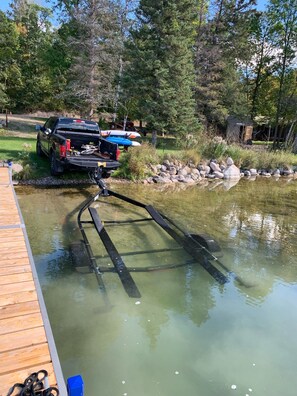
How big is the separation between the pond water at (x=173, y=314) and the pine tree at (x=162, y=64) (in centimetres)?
1033

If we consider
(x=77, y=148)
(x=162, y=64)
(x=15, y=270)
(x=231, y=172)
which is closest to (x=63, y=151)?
(x=77, y=148)

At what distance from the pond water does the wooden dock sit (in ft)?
2.32

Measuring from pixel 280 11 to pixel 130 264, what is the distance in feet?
82.4

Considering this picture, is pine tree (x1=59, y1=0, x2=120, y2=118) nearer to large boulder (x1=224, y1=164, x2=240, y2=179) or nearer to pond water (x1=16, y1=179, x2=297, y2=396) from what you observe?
large boulder (x1=224, y1=164, x2=240, y2=179)

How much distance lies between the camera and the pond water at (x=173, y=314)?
2830 mm

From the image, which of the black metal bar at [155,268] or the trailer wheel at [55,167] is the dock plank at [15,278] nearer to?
the black metal bar at [155,268]

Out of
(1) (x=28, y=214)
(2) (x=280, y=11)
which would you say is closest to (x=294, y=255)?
(1) (x=28, y=214)

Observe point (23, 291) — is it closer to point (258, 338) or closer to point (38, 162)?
point (258, 338)

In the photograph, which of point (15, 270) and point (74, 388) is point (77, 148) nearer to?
point (15, 270)

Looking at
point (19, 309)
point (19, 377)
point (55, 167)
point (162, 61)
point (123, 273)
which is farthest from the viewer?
point (162, 61)

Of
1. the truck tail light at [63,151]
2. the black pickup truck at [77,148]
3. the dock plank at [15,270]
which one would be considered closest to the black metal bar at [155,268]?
the dock plank at [15,270]

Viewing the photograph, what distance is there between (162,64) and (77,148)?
892 cm

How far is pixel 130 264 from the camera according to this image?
4898mm

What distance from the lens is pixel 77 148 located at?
961cm
